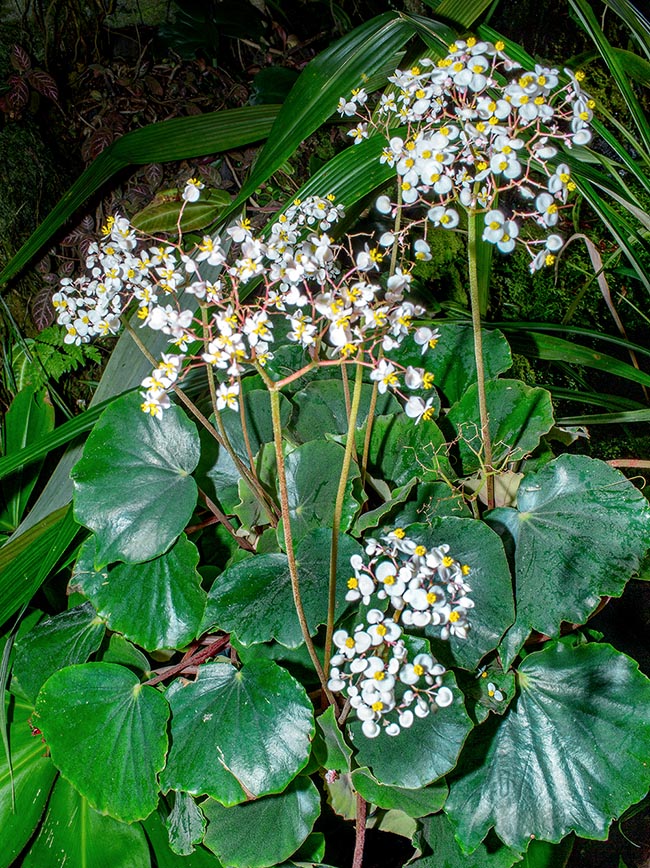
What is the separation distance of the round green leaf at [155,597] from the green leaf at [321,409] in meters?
0.26

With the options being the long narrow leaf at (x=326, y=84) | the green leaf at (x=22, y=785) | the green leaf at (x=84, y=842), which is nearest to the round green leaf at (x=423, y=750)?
the green leaf at (x=84, y=842)

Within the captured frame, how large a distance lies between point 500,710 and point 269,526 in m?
0.40

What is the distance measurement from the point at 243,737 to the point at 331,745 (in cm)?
11

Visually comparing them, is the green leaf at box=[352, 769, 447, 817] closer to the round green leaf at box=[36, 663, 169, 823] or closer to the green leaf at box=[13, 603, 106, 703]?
the round green leaf at box=[36, 663, 169, 823]

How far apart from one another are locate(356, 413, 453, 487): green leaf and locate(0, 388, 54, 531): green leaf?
28.9 inches

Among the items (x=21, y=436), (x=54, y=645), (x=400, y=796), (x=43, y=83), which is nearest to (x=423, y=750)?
(x=400, y=796)

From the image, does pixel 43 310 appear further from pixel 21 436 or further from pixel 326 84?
pixel 326 84

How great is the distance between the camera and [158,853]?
1040 millimetres

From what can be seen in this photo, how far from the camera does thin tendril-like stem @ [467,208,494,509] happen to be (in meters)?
0.71

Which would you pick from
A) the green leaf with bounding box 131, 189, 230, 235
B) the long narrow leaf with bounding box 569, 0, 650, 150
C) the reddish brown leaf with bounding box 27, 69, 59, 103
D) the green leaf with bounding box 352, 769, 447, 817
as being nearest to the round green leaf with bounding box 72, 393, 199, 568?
the green leaf with bounding box 352, 769, 447, 817

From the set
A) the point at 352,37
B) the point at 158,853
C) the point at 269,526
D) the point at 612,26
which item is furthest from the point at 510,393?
the point at 612,26

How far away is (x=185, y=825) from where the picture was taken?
0.95 meters

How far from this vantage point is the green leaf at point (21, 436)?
4.70 ft

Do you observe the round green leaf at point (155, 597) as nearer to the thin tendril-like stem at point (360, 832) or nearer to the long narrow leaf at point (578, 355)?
the thin tendril-like stem at point (360, 832)
